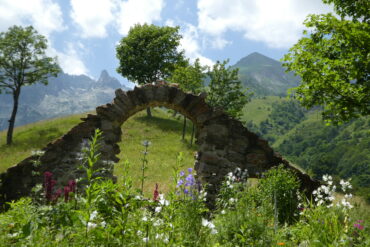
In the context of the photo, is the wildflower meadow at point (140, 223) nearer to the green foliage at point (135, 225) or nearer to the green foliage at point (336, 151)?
the green foliage at point (135, 225)

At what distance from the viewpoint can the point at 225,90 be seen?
23047mm

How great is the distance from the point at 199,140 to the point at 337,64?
21.0ft

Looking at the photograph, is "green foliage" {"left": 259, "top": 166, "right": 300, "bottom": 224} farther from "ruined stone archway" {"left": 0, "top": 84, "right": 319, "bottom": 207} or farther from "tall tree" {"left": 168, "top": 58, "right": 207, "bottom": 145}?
"tall tree" {"left": 168, "top": 58, "right": 207, "bottom": 145}

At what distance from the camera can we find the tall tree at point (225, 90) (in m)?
22.7

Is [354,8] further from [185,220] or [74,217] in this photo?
[74,217]

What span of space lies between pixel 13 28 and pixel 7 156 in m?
13.0

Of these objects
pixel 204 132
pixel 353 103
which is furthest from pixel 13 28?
pixel 353 103

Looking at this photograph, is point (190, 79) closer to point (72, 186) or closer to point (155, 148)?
point (155, 148)

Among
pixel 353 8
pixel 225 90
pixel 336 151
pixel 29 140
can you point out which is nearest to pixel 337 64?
pixel 353 8

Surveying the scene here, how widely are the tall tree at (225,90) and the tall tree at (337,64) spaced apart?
10224 millimetres

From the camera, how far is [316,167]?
7188cm

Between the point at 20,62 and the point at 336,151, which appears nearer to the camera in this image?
the point at 20,62

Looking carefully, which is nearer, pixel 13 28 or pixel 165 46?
pixel 13 28

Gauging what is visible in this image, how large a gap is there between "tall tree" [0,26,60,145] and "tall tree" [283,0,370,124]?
22.7m
